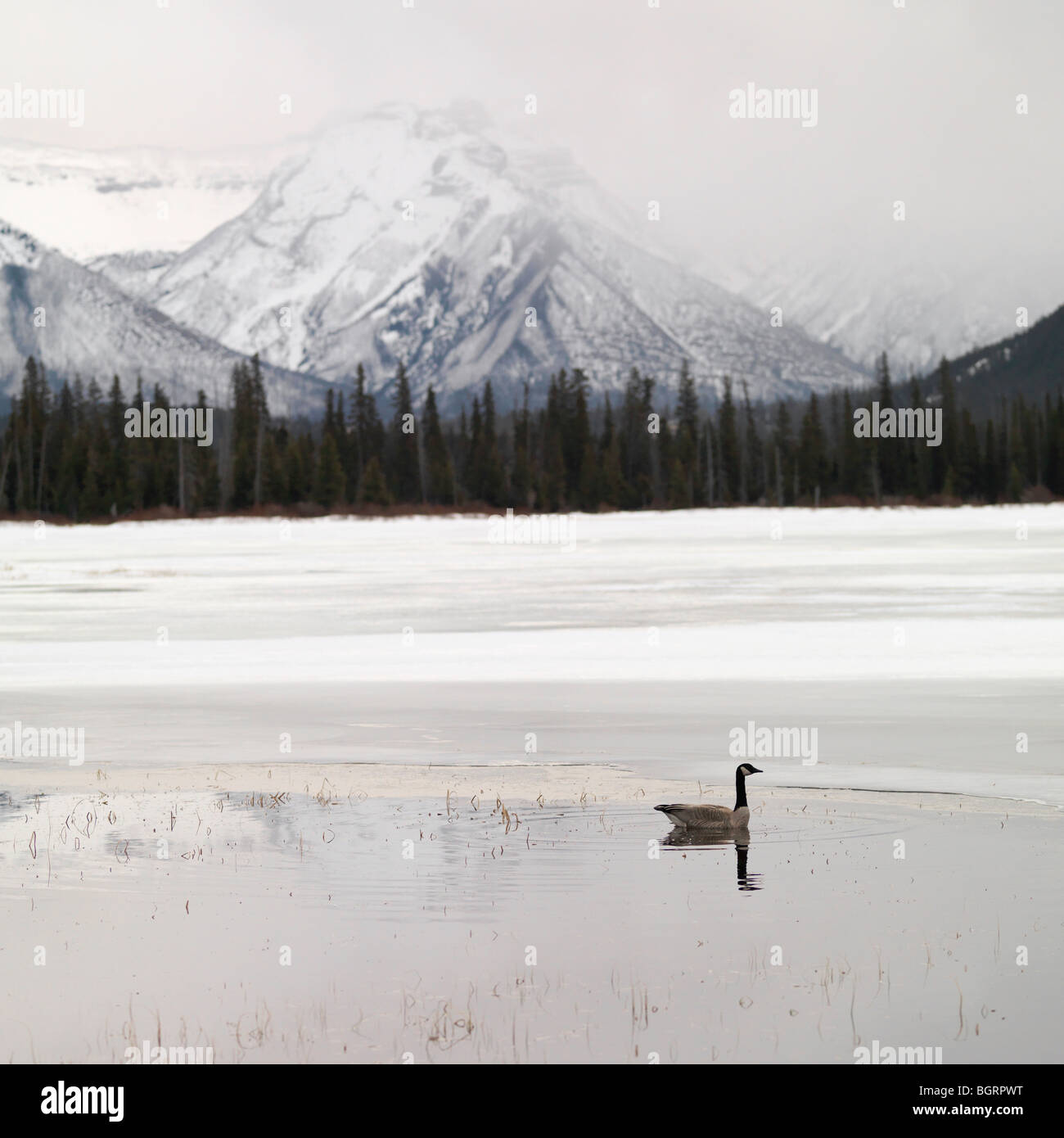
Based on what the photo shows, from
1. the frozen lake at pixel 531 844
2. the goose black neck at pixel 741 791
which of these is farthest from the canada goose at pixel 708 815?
the frozen lake at pixel 531 844

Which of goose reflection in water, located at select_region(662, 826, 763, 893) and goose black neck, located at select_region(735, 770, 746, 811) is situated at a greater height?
goose black neck, located at select_region(735, 770, 746, 811)

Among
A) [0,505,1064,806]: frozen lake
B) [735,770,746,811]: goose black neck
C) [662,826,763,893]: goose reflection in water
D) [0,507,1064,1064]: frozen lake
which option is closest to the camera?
[0,507,1064,1064]: frozen lake

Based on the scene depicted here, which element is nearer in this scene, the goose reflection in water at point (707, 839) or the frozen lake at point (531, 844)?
the frozen lake at point (531, 844)

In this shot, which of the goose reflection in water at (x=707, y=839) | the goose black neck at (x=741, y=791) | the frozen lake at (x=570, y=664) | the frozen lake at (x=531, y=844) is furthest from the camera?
the frozen lake at (x=570, y=664)

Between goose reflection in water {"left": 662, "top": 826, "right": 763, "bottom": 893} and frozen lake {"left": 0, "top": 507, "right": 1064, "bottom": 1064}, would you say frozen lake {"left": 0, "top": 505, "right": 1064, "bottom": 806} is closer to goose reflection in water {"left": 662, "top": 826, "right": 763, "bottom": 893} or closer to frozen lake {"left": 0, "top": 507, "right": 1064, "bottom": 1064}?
frozen lake {"left": 0, "top": 507, "right": 1064, "bottom": 1064}

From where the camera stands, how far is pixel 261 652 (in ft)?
86.5

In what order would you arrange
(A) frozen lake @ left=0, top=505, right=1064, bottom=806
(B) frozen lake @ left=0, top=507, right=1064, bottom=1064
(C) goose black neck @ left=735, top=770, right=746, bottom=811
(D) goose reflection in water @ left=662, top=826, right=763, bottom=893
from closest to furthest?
(B) frozen lake @ left=0, top=507, right=1064, bottom=1064, (D) goose reflection in water @ left=662, top=826, right=763, bottom=893, (C) goose black neck @ left=735, top=770, right=746, bottom=811, (A) frozen lake @ left=0, top=505, right=1064, bottom=806

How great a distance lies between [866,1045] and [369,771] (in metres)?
8.36

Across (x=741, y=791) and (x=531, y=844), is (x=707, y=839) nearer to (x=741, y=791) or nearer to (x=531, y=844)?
(x=741, y=791)

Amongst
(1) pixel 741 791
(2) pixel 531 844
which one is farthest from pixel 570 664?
(2) pixel 531 844

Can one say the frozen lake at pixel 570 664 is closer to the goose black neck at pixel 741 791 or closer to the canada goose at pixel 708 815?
the goose black neck at pixel 741 791

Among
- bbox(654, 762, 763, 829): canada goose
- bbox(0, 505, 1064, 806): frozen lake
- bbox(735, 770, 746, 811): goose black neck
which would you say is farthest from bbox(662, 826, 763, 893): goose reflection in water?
bbox(0, 505, 1064, 806): frozen lake

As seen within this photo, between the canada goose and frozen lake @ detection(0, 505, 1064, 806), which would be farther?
frozen lake @ detection(0, 505, 1064, 806)
